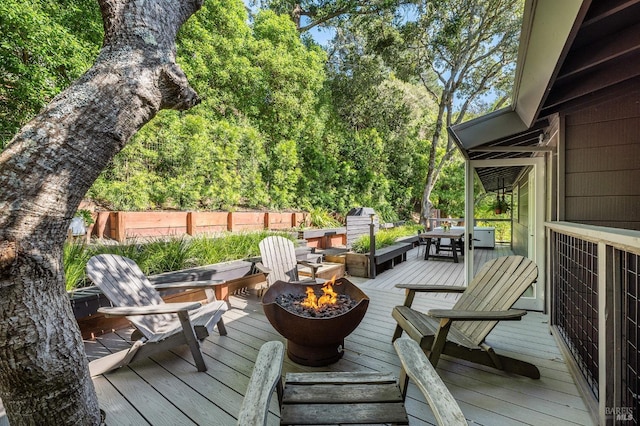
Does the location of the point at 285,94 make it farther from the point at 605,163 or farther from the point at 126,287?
the point at 605,163

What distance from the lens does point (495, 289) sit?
2.61 metres

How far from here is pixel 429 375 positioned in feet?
4.03

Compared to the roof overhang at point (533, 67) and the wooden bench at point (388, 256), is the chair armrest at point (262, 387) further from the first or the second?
the wooden bench at point (388, 256)

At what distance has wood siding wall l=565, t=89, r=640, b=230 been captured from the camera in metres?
2.70

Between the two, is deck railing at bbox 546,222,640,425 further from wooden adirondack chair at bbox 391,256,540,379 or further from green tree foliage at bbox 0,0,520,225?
green tree foliage at bbox 0,0,520,225

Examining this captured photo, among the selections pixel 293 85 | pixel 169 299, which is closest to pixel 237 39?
pixel 293 85

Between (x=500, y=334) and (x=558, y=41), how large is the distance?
2723 millimetres

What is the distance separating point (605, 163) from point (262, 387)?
347 centimetres

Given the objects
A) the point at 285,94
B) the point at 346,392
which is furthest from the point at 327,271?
the point at 285,94

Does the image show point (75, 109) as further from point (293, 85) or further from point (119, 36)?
point (293, 85)

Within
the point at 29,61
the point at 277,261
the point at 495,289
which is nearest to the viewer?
the point at 495,289

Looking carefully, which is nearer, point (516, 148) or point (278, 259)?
point (516, 148)

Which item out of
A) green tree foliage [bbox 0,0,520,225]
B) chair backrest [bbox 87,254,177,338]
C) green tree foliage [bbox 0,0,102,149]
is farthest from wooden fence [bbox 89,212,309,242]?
chair backrest [bbox 87,254,177,338]

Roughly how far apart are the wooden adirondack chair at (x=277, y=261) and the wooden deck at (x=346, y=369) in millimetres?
618
